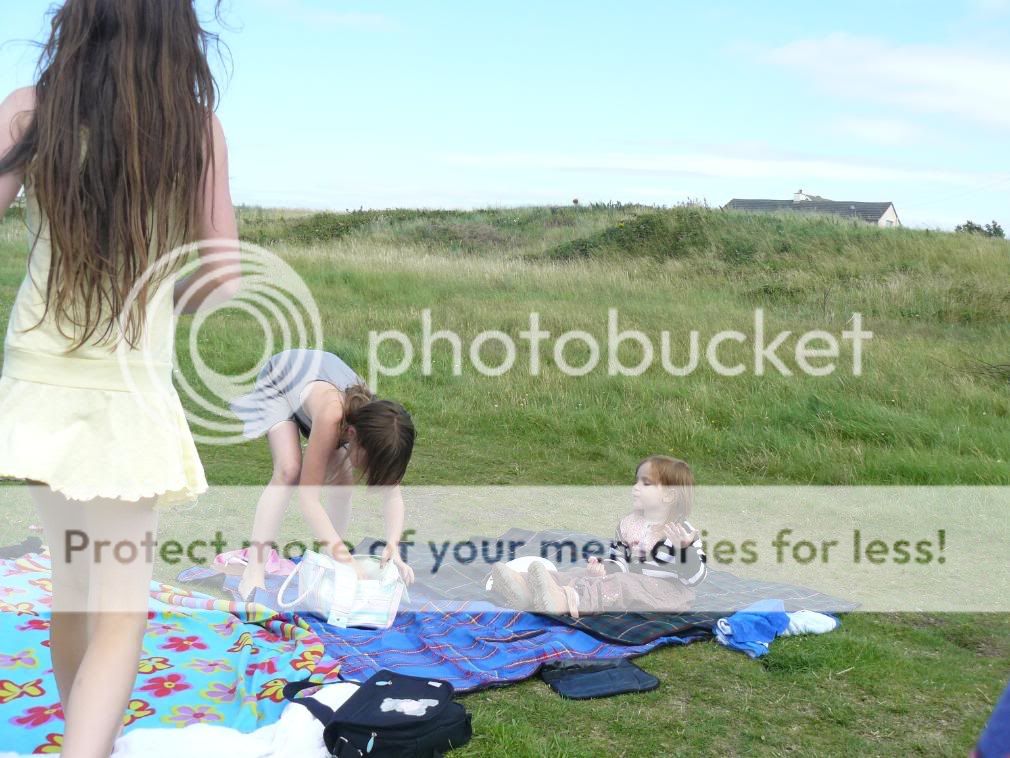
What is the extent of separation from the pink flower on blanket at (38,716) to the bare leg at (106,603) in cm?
107

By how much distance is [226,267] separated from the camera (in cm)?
221

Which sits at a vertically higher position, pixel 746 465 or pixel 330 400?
pixel 330 400

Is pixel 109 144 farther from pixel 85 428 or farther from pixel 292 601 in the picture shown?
pixel 292 601

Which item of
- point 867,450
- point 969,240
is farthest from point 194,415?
point 969,240

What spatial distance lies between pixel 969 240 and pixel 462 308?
1077 cm

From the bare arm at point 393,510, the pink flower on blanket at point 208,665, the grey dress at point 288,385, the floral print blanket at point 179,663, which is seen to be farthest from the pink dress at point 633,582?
the pink flower on blanket at point 208,665

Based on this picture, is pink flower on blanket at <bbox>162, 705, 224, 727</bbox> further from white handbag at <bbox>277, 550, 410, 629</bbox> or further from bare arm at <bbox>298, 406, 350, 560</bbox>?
bare arm at <bbox>298, 406, 350, 560</bbox>

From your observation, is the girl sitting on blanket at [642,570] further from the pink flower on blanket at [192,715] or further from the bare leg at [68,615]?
the bare leg at [68,615]

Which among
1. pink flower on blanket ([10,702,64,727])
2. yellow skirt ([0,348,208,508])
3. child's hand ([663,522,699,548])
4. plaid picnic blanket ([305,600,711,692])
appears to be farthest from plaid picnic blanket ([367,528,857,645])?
yellow skirt ([0,348,208,508])

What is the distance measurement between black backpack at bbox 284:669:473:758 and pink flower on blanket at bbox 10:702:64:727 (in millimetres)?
720

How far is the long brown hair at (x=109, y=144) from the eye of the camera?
6.64ft

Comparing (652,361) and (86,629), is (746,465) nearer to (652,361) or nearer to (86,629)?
(652,361)
